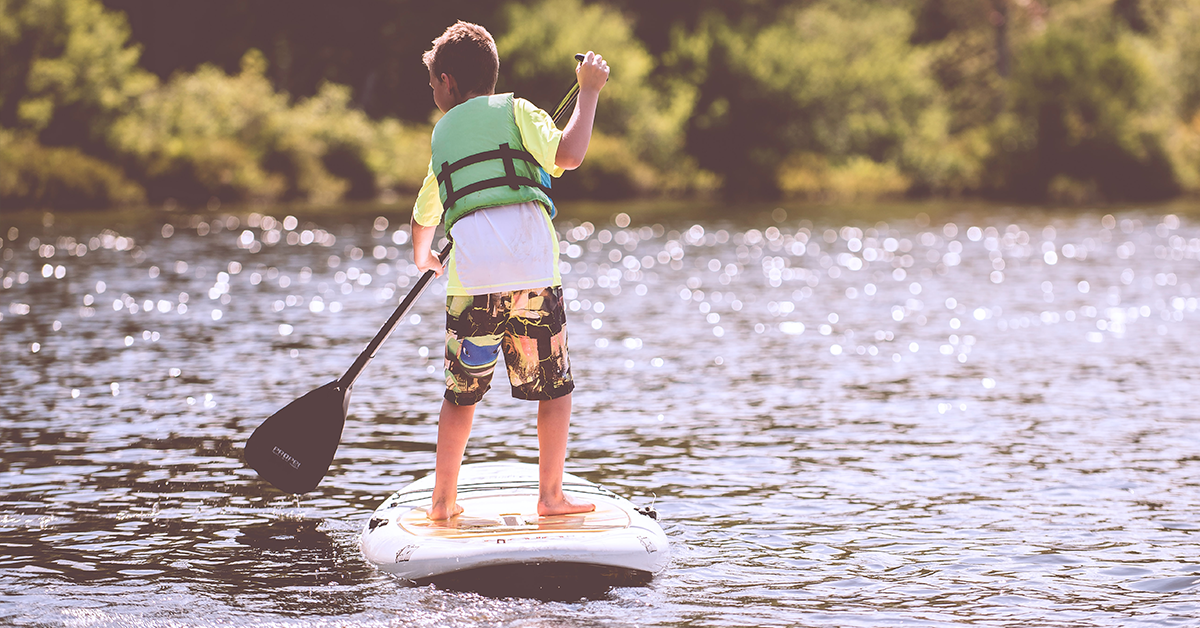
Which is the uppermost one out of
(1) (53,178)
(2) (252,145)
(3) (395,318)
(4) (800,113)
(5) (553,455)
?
(4) (800,113)

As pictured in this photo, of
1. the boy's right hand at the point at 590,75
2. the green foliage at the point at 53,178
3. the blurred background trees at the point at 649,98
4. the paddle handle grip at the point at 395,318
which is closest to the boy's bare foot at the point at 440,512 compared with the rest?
the paddle handle grip at the point at 395,318

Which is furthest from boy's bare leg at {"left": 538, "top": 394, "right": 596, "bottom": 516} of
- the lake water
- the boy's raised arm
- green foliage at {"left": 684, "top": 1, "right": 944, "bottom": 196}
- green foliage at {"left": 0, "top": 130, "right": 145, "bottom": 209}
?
green foliage at {"left": 684, "top": 1, "right": 944, "bottom": 196}

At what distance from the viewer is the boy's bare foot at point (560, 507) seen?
6598mm

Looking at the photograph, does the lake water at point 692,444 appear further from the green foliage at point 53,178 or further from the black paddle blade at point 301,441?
the green foliage at point 53,178

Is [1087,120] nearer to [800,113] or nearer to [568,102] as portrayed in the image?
[800,113]

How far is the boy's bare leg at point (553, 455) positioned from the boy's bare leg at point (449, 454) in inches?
13.5

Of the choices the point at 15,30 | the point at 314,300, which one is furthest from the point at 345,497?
the point at 15,30

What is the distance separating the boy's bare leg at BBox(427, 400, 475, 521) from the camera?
6480 mm

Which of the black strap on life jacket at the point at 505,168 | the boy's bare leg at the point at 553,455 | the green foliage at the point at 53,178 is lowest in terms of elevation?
the boy's bare leg at the point at 553,455

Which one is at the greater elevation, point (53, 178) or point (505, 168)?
point (53, 178)

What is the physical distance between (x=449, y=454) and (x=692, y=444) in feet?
11.9

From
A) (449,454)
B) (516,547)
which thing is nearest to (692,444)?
(449,454)

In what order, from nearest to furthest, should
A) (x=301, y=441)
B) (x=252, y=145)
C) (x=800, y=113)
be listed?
(x=301, y=441)
(x=252, y=145)
(x=800, y=113)

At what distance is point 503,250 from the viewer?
6137 millimetres
